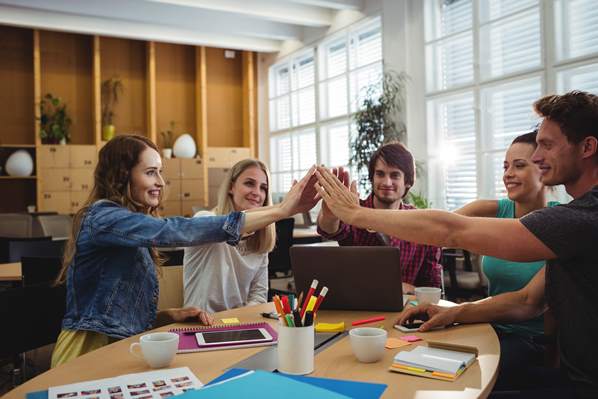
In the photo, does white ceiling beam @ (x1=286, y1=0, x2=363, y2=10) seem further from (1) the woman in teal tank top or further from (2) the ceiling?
(1) the woman in teal tank top

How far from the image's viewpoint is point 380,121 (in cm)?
666

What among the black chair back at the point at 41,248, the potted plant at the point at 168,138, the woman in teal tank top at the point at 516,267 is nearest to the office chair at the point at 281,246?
the black chair back at the point at 41,248

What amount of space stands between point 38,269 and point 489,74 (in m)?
4.91

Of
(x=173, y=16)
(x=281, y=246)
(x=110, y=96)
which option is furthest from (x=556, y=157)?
(x=110, y=96)

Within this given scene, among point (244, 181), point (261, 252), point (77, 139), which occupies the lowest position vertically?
point (261, 252)

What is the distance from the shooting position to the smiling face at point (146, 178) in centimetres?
196

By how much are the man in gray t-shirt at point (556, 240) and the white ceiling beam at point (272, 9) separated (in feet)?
20.6

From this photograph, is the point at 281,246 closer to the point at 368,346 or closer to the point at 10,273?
the point at 10,273

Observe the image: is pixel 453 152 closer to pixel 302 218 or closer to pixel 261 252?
pixel 302 218

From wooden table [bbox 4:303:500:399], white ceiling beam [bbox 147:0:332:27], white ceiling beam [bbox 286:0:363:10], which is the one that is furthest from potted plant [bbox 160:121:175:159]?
wooden table [bbox 4:303:500:399]

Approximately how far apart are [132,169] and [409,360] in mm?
1220

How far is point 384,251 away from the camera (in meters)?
1.78

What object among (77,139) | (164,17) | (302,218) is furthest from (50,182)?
(302,218)

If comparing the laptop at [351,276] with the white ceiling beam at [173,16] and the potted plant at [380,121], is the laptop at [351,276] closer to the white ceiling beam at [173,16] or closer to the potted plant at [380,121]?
the potted plant at [380,121]
